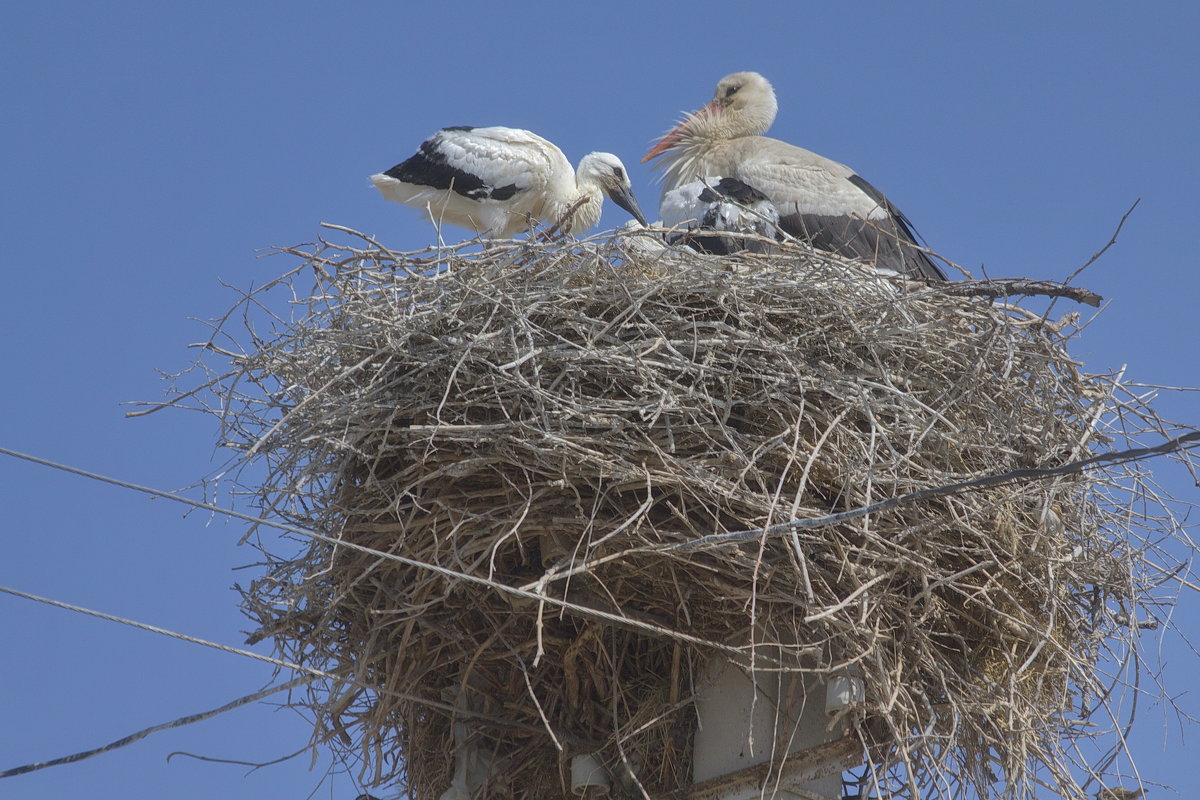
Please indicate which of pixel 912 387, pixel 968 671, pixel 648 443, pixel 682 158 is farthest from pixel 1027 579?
pixel 682 158

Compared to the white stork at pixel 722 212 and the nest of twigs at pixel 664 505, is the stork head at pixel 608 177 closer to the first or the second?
the white stork at pixel 722 212

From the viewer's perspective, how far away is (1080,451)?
4.98 m

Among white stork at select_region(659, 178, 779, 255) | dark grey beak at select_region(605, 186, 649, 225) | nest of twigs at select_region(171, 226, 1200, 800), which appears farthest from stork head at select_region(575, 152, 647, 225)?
nest of twigs at select_region(171, 226, 1200, 800)

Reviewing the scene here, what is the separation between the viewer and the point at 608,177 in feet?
27.2

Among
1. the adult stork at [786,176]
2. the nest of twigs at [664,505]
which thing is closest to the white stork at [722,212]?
the adult stork at [786,176]

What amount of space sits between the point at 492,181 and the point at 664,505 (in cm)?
343

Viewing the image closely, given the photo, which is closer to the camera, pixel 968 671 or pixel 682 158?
pixel 968 671

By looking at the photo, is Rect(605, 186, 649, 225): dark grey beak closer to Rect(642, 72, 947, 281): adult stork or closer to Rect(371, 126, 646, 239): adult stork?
Rect(371, 126, 646, 239): adult stork

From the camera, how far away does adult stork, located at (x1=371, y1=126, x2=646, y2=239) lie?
310 inches

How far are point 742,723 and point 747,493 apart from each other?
812 millimetres

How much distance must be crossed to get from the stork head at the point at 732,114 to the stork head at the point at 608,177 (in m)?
0.36

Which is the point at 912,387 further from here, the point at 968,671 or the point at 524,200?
the point at 524,200

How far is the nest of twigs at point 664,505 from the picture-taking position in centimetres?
466

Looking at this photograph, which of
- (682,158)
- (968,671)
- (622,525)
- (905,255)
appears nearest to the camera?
(622,525)
